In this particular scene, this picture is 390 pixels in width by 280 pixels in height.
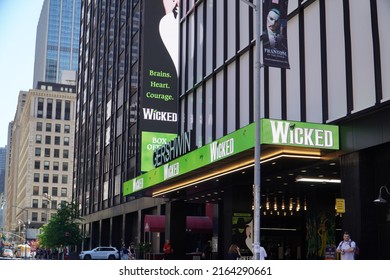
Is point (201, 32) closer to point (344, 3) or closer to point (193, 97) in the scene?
point (193, 97)

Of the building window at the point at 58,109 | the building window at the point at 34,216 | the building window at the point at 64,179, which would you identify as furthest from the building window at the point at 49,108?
the building window at the point at 34,216

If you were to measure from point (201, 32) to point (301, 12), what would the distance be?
11.1m

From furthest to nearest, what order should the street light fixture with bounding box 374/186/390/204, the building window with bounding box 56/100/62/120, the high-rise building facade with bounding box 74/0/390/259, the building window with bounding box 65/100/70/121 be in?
the building window with bounding box 65/100/70/121, the building window with bounding box 56/100/62/120, the high-rise building facade with bounding box 74/0/390/259, the street light fixture with bounding box 374/186/390/204

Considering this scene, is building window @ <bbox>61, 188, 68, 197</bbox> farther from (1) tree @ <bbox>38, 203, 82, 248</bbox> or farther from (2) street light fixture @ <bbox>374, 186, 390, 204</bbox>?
(2) street light fixture @ <bbox>374, 186, 390, 204</bbox>

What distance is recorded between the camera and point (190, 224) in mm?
40219

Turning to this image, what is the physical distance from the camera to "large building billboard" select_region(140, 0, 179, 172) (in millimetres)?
36031

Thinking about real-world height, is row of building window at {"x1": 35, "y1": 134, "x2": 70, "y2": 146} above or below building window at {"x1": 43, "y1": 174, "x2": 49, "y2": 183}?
above

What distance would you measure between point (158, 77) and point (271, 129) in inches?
725

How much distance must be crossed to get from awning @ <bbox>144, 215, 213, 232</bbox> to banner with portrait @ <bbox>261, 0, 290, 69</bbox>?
79.1ft

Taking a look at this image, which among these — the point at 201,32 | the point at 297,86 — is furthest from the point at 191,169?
the point at 201,32

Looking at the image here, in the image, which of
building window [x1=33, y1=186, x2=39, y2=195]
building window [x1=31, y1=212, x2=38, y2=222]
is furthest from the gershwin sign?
building window [x1=31, y1=212, x2=38, y2=222]

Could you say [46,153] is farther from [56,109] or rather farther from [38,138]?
[56,109]

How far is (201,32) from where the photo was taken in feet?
108

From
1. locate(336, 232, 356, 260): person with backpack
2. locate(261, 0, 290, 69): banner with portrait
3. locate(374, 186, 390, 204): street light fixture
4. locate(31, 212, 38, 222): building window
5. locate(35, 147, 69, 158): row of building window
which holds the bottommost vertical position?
locate(336, 232, 356, 260): person with backpack
